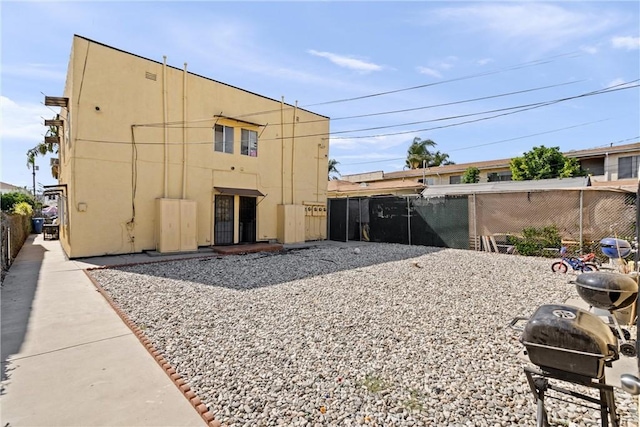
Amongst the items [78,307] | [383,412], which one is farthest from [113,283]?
[383,412]

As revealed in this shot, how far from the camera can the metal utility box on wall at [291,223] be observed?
1395 centimetres

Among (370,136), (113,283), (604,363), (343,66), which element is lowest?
(113,283)

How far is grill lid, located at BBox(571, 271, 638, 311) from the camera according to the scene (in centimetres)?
274

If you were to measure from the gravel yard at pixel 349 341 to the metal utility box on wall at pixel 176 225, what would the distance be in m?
2.48

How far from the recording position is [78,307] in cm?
501

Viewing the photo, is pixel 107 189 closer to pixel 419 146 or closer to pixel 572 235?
pixel 572 235

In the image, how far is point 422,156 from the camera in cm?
3200

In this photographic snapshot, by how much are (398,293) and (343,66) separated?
7694 mm

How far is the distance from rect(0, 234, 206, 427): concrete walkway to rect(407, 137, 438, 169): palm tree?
3072 centimetres

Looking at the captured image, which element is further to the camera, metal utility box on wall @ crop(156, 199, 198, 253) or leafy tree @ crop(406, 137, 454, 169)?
leafy tree @ crop(406, 137, 454, 169)

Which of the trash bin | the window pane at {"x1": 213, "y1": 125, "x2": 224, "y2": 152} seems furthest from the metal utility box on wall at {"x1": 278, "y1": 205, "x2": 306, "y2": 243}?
the trash bin

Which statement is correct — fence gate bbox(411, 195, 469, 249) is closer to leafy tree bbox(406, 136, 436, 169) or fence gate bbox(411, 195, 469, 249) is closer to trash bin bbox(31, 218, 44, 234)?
leafy tree bbox(406, 136, 436, 169)

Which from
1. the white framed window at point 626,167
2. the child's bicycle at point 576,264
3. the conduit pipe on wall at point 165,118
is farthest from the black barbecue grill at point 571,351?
the white framed window at point 626,167

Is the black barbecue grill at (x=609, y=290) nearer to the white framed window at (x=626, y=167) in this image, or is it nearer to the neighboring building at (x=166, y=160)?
the neighboring building at (x=166, y=160)
